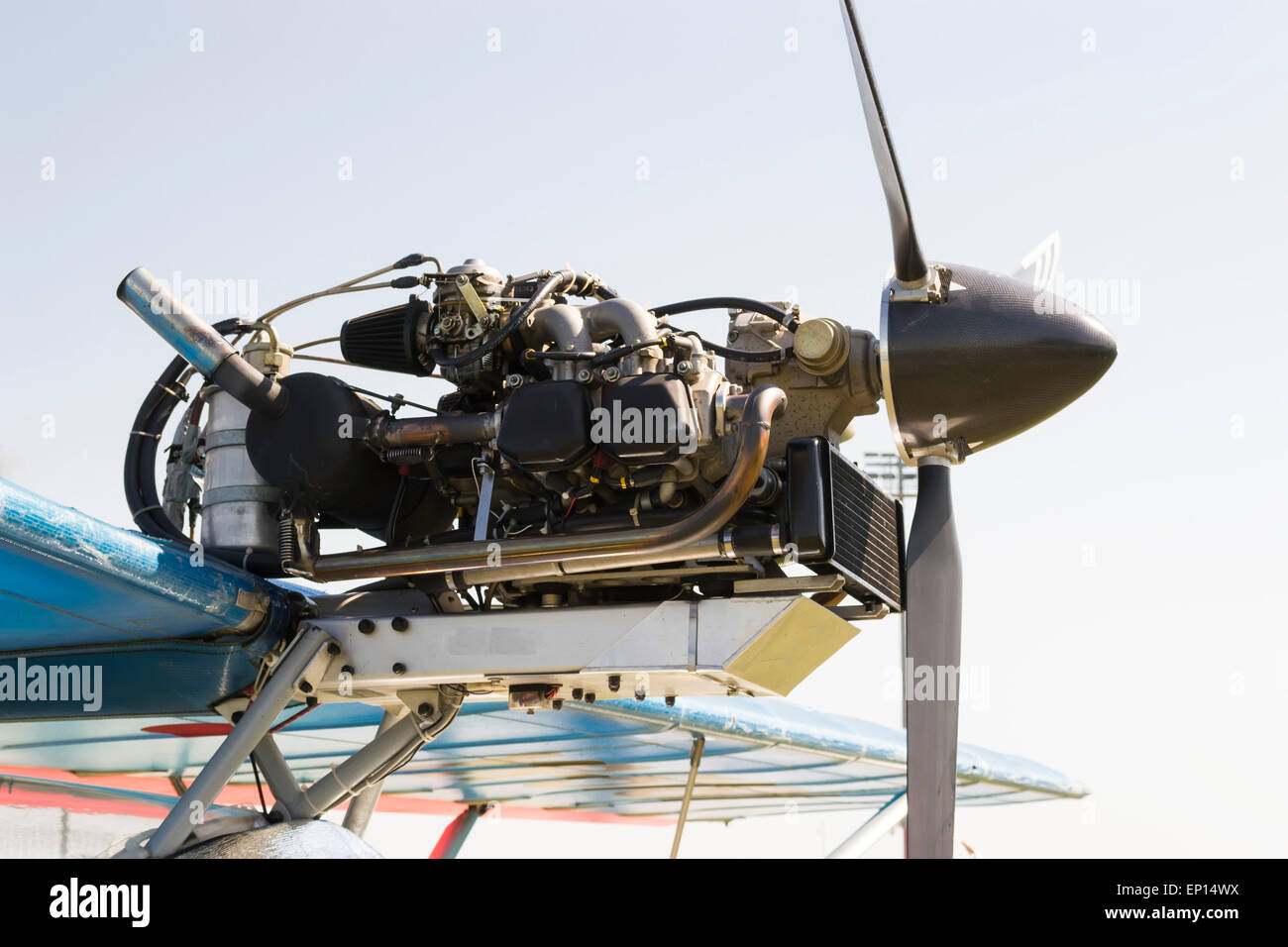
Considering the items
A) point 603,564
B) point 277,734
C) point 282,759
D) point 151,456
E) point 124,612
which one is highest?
point 151,456

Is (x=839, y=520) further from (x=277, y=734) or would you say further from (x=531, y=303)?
(x=277, y=734)

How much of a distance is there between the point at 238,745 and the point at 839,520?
341cm

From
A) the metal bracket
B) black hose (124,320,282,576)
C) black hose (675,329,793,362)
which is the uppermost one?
the metal bracket

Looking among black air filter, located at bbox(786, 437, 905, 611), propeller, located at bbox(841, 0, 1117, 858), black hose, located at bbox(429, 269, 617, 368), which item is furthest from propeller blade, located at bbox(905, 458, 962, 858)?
black hose, located at bbox(429, 269, 617, 368)

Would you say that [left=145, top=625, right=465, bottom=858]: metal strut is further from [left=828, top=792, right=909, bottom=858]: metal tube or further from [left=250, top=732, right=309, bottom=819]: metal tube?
[left=828, top=792, right=909, bottom=858]: metal tube

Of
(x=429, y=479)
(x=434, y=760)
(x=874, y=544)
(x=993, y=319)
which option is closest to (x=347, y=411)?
(x=429, y=479)

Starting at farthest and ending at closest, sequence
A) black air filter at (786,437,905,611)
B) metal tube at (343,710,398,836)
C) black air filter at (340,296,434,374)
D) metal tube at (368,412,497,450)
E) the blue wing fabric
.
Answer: the blue wing fabric < metal tube at (343,710,398,836) < black air filter at (340,296,434,374) < metal tube at (368,412,497,450) < black air filter at (786,437,905,611)

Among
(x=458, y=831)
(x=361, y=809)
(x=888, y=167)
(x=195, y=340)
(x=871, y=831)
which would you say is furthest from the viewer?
(x=458, y=831)

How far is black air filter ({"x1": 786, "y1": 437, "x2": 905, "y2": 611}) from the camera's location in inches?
264

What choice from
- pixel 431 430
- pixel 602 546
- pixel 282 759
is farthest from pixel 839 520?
pixel 282 759

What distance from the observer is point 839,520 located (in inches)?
270

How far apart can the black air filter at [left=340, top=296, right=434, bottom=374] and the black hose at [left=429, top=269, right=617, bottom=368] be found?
14 centimetres

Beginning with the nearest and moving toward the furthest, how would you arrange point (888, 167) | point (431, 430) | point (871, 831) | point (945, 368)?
point (945, 368), point (888, 167), point (431, 430), point (871, 831)

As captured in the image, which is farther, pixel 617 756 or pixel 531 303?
pixel 617 756
